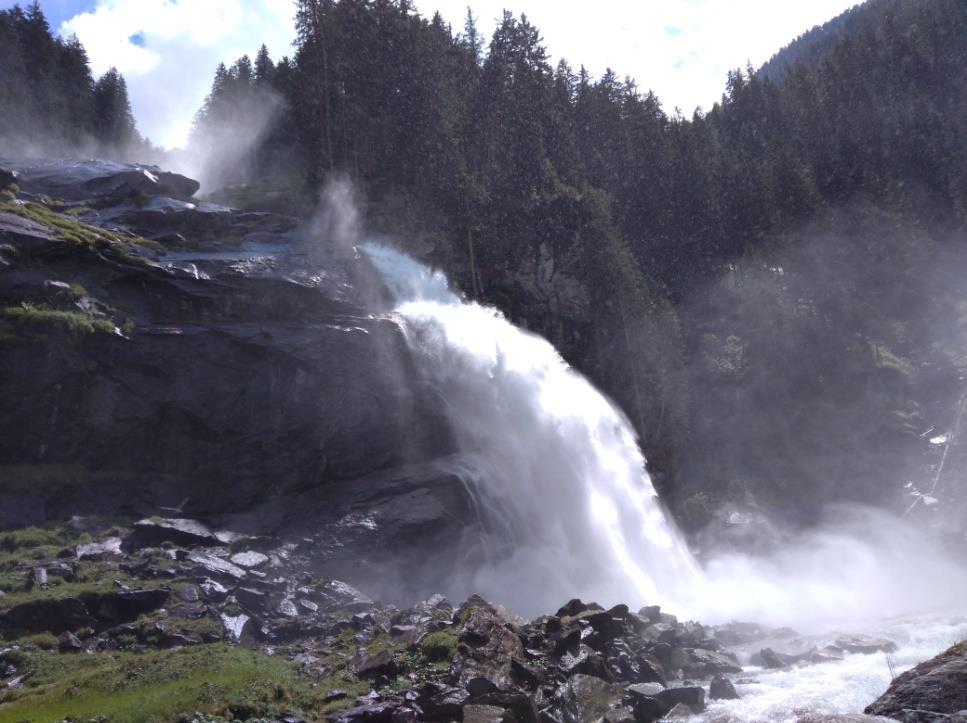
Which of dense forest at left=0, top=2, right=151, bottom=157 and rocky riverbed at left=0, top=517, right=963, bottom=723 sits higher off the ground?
dense forest at left=0, top=2, right=151, bottom=157

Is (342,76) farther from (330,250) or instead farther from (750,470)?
(750,470)

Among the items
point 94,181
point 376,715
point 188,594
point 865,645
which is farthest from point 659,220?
point 376,715

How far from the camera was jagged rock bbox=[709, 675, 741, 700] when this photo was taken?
21.4 meters

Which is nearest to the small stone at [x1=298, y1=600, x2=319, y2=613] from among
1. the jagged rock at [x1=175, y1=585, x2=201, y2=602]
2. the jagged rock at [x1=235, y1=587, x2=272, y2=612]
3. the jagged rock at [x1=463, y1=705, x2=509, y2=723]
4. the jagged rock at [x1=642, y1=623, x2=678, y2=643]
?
the jagged rock at [x1=235, y1=587, x2=272, y2=612]

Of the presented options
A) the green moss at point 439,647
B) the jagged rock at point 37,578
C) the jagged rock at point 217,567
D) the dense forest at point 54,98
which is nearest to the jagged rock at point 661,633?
the green moss at point 439,647

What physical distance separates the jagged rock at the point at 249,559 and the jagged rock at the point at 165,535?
1136mm

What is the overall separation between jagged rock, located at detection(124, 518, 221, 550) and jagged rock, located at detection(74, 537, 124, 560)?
15.6 inches

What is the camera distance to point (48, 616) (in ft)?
66.5

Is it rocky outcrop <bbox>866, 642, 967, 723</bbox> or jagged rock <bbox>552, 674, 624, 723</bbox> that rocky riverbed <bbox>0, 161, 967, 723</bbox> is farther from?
rocky outcrop <bbox>866, 642, 967, 723</bbox>

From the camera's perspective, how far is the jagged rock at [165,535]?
2556cm

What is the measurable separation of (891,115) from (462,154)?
47596 millimetres

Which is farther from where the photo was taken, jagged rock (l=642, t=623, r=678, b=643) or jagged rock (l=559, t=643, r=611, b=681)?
jagged rock (l=642, t=623, r=678, b=643)

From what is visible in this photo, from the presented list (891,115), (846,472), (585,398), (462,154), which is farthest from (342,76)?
(891,115)

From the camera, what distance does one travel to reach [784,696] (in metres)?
21.4
